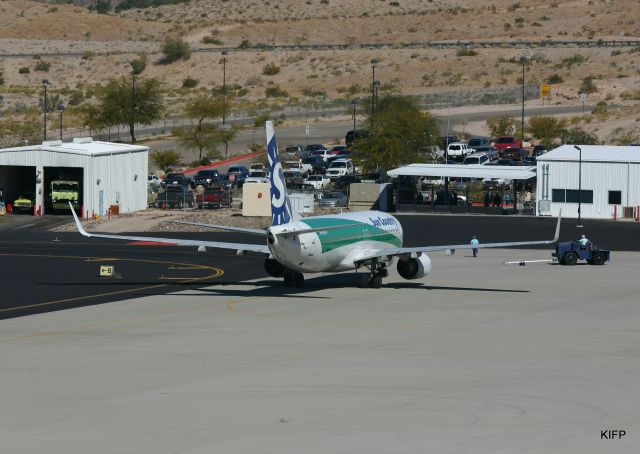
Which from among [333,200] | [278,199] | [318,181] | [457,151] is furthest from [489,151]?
[278,199]

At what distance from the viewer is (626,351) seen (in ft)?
168

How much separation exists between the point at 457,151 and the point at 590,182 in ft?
144

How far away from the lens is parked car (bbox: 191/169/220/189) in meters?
148

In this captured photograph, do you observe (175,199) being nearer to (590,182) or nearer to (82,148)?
(82,148)

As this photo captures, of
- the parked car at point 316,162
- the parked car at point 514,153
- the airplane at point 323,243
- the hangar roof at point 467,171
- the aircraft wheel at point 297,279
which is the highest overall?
the parked car at point 514,153

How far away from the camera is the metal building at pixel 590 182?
395 ft

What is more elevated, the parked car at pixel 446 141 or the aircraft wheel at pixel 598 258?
the parked car at pixel 446 141

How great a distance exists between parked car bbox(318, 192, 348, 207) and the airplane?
173 feet

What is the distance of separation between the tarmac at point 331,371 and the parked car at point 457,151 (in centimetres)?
8978

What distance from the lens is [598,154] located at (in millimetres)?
123125

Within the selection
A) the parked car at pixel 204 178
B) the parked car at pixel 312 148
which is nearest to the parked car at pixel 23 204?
the parked car at pixel 204 178

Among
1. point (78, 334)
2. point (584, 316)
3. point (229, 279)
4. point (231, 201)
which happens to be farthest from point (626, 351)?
point (231, 201)

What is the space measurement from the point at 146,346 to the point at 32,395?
1113cm

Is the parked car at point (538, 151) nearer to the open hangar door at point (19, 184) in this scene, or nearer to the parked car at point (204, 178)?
the parked car at point (204, 178)
